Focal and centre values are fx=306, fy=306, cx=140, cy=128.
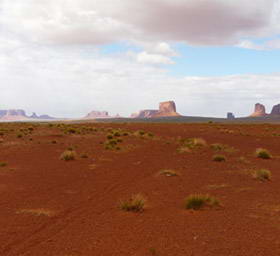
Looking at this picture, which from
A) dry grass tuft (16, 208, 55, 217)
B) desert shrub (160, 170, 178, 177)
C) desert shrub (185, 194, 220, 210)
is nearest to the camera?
dry grass tuft (16, 208, 55, 217)

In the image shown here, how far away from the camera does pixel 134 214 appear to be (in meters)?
9.05

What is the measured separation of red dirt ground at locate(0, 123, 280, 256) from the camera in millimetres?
6676

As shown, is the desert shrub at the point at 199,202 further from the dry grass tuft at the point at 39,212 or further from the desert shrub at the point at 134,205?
the dry grass tuft at the point at 39,212

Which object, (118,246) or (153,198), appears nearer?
(118,246)

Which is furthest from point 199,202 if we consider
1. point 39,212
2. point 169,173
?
point 169,173

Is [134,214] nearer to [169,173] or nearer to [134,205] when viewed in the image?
[134,205]

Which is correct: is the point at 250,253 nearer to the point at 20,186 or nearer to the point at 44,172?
the point at 20,186

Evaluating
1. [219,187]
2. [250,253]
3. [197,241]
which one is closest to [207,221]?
[197,241]

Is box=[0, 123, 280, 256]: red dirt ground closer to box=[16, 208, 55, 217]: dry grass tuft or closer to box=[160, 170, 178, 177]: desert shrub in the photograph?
box=[16, 208, 55, 217]: dry grass tuft

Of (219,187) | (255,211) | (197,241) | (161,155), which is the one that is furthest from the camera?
(161,155)

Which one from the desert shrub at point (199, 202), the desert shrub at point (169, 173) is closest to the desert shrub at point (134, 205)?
the desert shrub at point (199, 202)

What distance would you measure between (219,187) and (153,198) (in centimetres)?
315

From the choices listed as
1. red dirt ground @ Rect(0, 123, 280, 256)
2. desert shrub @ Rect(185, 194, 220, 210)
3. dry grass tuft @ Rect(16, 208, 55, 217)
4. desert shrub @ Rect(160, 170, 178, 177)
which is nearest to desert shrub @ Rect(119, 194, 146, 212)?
red dirt ground @ Rect(0, 123, 280, 256)

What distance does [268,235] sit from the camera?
729 cm
